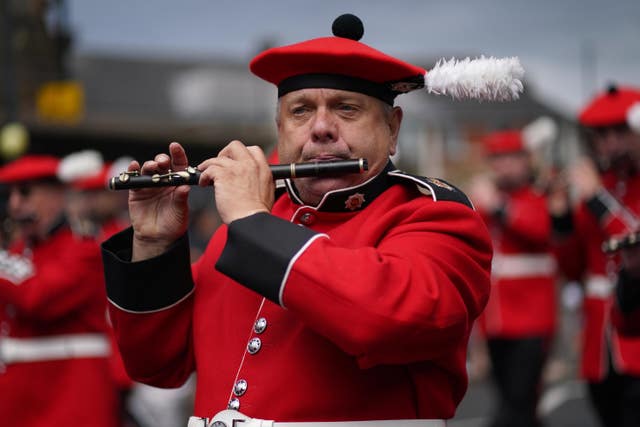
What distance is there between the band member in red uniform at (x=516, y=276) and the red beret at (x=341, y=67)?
4.87 metres

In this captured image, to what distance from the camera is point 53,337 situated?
17.5 feet

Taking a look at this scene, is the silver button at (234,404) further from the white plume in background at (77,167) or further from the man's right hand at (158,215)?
the white plume in background at (77,167)

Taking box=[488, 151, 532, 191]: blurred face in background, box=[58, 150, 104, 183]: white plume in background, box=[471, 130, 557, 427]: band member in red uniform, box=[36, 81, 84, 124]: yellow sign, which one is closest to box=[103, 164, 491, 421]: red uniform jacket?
box=[58, 150, 104, 183]: white plume in background

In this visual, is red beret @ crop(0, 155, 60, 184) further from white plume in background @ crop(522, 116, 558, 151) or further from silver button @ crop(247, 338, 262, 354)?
white plume in background @ crop(522, 116, 558, 151)

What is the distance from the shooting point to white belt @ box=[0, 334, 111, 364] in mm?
5230

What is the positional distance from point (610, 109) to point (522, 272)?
271 centimetres

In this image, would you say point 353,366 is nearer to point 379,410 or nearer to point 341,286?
point 379,410

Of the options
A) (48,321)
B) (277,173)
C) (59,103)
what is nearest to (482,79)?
(277,173)

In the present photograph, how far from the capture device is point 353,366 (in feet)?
8.02

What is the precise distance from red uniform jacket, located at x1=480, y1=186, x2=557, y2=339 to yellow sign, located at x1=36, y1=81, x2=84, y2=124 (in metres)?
7.32

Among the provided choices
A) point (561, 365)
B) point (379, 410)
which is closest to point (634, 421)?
point (379, 410)

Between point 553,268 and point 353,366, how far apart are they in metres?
5.56

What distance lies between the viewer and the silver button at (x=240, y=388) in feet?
8.25

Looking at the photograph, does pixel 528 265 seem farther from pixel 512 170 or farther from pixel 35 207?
pixel 35 207
